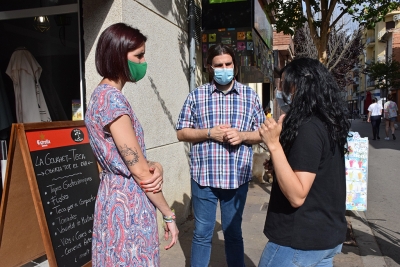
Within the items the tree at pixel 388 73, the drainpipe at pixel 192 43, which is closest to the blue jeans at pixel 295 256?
the drainpipe at pixel 192 43

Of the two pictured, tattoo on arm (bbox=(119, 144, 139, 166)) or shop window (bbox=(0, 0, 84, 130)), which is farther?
shop window (bbox=(0, 0, 84, 130))

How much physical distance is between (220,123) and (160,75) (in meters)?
1.64

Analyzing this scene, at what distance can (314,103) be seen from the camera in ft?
5.52

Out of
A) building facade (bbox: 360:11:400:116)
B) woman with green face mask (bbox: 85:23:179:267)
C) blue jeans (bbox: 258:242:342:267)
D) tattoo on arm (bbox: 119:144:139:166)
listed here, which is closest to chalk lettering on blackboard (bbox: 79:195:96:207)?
woman with green face mask (bbox: 85:23:179:267)

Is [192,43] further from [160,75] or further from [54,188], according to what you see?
[54,188]

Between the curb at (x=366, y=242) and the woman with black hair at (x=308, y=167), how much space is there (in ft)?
7.96

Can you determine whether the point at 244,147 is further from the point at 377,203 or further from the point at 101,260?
the point at 377,203

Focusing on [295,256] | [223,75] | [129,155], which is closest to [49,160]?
[129,155]

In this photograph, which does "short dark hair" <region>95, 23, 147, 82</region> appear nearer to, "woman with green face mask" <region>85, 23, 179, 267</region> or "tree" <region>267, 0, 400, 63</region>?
"woman with green face mask" <region>85, 23, 179, 267</region>

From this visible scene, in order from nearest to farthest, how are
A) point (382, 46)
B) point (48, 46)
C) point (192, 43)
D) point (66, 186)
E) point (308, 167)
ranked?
point (308, 167)
point (66, 186)
point (48, 46)
point (192, 43)
point (382, 46)

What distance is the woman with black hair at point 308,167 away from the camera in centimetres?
162

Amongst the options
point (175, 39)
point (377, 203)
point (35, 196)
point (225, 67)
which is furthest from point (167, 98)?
A: point (377, 203)

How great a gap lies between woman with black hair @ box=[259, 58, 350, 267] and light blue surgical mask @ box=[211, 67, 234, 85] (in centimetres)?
110

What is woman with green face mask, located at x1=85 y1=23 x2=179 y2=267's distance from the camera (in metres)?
1.65
